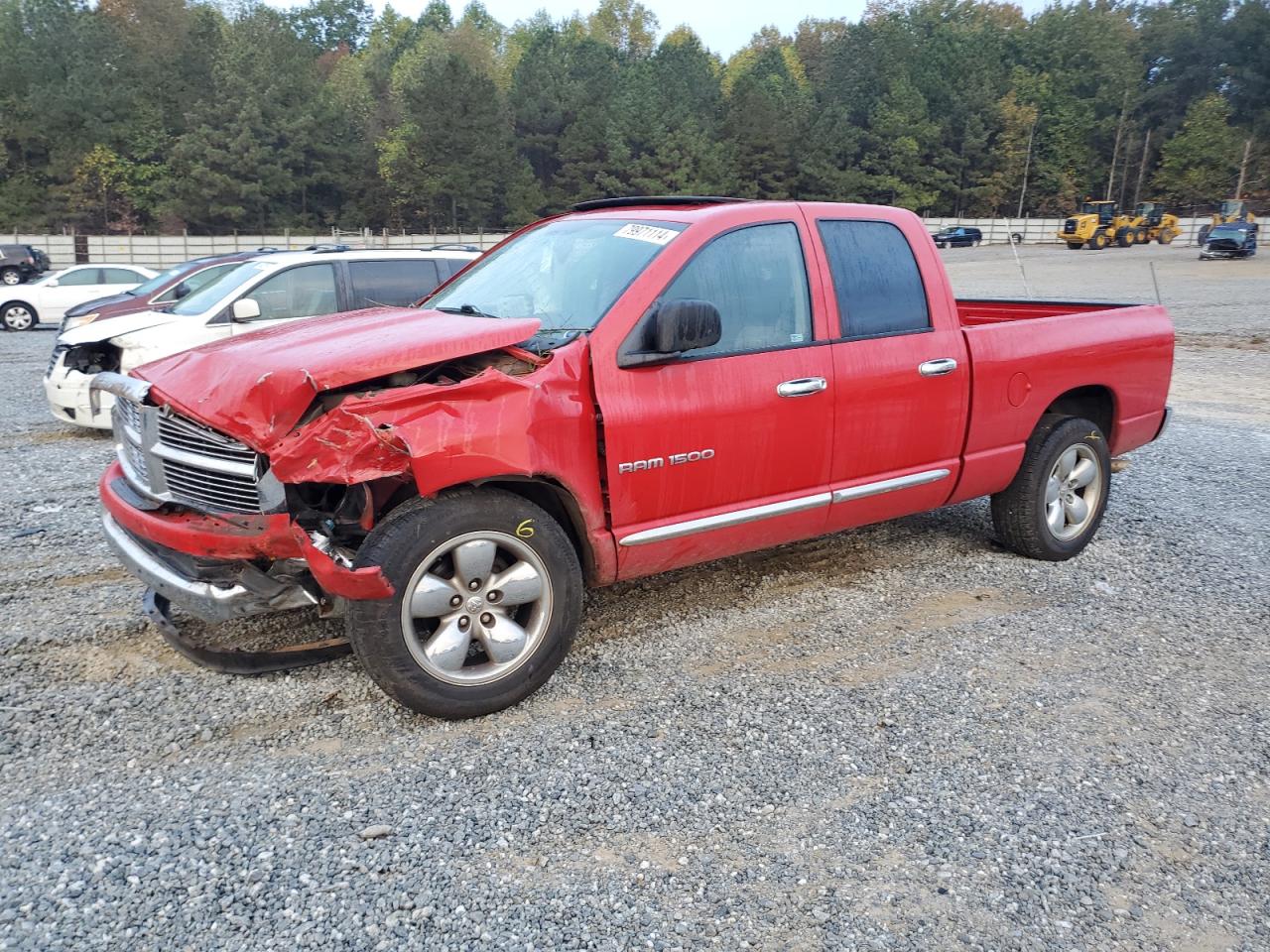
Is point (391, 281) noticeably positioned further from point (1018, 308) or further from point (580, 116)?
point (580, 116)

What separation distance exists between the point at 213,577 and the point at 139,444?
0.66 meters

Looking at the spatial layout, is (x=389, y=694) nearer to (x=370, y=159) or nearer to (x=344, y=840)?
(x=344, y=840)

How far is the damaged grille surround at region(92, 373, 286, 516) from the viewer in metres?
3.27

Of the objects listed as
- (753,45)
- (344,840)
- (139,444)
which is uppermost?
(753,45)

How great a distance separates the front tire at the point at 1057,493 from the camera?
5.23m

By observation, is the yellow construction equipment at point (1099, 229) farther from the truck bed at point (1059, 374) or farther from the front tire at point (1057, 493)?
the front tire at point (1057, 493)

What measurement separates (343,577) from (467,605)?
521 mm

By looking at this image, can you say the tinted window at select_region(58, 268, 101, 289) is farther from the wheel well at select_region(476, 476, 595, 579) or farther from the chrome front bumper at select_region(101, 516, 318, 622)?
the wheel well at select_region(476, 476, 595, 579)

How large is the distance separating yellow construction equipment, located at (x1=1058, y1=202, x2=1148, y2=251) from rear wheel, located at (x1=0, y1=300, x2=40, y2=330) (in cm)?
5071

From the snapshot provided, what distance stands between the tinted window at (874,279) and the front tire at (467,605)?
186cm

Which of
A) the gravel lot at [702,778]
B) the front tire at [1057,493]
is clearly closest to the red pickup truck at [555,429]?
the front tire at [1057,493]

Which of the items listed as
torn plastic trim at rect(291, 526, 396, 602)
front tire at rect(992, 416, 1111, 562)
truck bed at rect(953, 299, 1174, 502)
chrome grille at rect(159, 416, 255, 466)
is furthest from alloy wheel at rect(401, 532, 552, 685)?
front tire at rect(992, 416, 1111, 562)

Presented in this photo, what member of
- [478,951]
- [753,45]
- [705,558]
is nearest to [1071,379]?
[705,558]

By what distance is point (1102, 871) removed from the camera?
2.78 m
